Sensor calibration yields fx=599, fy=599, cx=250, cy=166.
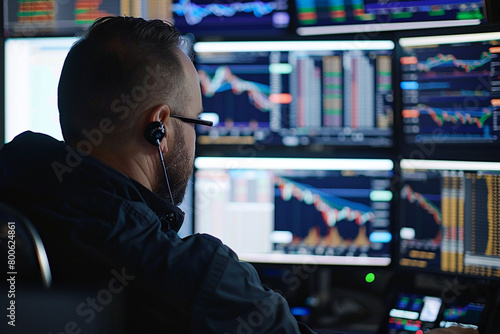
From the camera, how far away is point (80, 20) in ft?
5.94

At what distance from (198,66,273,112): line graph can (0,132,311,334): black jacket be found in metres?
0.85

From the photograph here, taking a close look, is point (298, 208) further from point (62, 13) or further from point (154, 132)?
point (62, 13)

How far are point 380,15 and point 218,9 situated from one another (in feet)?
1.50

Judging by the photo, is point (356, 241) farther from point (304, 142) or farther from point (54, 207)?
point (54, 207)

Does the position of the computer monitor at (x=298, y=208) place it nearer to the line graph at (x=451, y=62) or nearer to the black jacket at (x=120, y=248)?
the line graph at (x=451, y=62)

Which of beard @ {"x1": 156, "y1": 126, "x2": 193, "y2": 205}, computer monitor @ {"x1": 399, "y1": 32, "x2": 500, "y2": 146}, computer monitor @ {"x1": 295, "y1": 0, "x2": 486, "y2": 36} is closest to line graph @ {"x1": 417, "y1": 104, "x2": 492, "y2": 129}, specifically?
computer monitor @ {"x1": 399, "y1": 32, "x2": 500, "y2": 146}

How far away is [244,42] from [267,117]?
0.22 m

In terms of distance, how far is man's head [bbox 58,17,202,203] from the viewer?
0.99 m

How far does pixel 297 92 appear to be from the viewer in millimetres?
1661

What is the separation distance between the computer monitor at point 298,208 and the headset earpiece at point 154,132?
0.70 metres

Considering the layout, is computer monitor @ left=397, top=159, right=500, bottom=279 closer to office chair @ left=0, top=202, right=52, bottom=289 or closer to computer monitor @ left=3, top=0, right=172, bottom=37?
computer monitor @ left=3, top=0, right=172, bottom=37

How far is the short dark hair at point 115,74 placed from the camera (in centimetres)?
98

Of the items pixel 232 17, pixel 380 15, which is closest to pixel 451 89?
pixel 380 15

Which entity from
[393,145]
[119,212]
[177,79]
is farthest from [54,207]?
[393,145]
